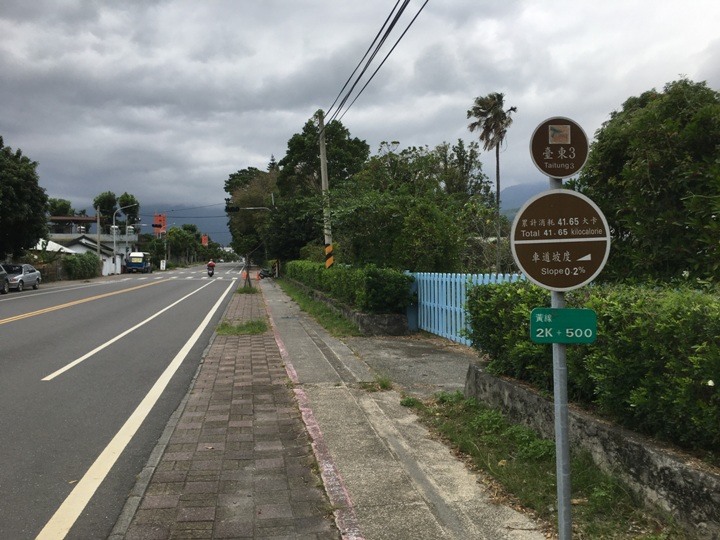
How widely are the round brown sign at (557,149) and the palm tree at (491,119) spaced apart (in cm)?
3762

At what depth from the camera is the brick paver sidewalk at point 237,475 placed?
150 inches

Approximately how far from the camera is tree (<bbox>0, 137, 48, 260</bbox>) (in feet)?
108

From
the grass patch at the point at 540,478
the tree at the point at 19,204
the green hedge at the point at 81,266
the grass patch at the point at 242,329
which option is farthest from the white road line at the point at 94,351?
the green hedge at the point at 81,266

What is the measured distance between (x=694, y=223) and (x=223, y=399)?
214 inches

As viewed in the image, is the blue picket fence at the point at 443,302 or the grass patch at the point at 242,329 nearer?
the blue picket fence at the point at 443,302

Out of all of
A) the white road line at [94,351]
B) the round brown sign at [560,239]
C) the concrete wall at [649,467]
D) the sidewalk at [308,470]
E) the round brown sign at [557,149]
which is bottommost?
the sidewalk at [308,470]

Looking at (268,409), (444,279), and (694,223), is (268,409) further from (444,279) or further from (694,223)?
(444,279)

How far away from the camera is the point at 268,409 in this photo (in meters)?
6.72

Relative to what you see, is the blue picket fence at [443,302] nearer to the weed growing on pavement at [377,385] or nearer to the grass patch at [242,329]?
the weed growing on pavement at [377,385]

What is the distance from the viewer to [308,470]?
4793 mm

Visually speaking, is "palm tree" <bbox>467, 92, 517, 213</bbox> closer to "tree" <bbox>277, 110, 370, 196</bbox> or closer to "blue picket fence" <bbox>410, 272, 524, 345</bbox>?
"tree" <bbox>277, 110, 370, 196</bbox>

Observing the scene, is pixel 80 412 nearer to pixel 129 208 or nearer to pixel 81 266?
pixel 81 266

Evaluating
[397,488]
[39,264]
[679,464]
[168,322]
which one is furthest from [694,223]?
[39,264]

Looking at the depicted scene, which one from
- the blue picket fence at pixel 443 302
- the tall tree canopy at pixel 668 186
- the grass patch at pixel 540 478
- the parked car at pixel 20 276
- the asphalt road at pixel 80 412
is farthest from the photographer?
the parked car at pixel 20 276
